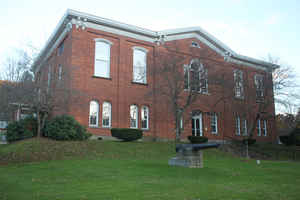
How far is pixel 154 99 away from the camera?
26438 millimetres

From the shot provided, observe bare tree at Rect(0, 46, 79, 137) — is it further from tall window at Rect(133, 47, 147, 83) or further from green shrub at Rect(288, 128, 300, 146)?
green shrub at Rect(288, 128, 300, 146)

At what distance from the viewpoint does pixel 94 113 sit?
23.8 meters

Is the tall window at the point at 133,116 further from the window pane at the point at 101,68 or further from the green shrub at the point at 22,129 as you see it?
the green shrub at the point at 22,129

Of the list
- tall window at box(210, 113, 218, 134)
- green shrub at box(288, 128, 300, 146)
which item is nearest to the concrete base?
tall window at box(210, 113, 218, 134)

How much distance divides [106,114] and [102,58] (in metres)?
4.52

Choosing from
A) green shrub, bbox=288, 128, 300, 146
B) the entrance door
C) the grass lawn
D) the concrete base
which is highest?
the entrance door

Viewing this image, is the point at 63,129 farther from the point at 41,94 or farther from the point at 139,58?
the point at 139,58

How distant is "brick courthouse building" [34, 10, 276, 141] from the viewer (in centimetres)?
2328

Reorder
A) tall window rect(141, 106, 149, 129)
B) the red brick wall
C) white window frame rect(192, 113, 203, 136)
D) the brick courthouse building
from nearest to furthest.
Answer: the red brick wall < the brick courthouse building < tall window rect(141, 106, 149, 129) < white window frame rect(192, 113, 203, 136)

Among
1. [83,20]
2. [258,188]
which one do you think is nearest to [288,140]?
[83,20]

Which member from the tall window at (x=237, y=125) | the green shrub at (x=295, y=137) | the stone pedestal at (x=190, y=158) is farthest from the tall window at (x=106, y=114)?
the green shrub at (x=295, y=137)

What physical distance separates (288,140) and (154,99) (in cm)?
1587

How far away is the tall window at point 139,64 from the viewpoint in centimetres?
2569

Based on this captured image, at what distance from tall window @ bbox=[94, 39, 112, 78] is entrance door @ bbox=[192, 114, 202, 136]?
953cm
